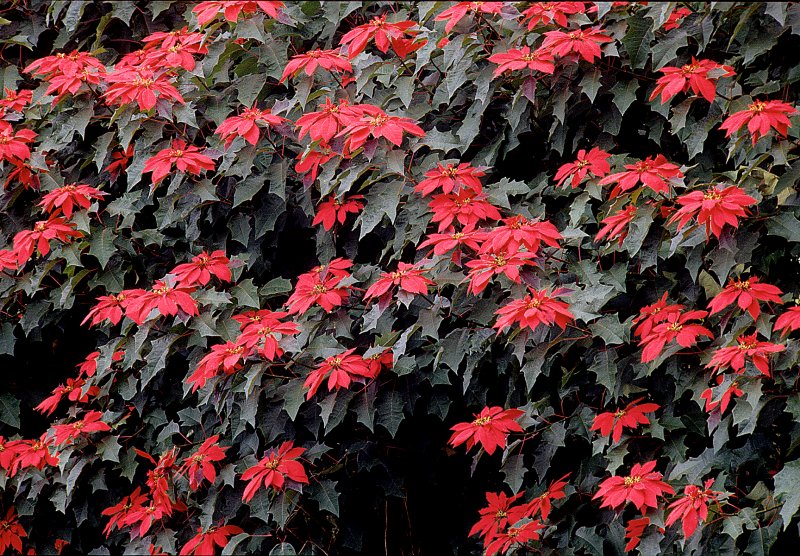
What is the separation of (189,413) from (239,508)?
1.13 ft

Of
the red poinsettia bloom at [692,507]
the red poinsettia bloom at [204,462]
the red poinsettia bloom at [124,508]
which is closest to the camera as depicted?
the red poinsettia bloom at [692,507]

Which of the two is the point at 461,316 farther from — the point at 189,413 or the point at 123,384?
the point at 123,384

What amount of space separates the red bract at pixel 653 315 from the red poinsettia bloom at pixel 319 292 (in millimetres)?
850

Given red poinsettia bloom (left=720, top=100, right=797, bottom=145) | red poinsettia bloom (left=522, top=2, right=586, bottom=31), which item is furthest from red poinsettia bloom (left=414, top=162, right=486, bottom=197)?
red poinsettia bloom (left=720, top=100, right=797, bottom=145)

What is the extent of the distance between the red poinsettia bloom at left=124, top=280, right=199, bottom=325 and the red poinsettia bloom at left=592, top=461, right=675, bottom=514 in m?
1.26

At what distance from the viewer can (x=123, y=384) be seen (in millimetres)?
3223

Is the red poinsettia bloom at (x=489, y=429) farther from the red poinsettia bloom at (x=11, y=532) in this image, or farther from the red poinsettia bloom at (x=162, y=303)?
the red poinsettia bloom at (x=11, y=532)

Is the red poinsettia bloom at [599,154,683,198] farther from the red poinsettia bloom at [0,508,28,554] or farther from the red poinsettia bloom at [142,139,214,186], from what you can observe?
the red poinsettia bloom at [0,508,28,554]

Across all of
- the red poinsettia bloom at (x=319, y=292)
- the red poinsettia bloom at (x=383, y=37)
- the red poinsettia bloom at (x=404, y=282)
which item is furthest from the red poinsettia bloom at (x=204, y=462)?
the red poinsettia bloom at (x=383, y=37)

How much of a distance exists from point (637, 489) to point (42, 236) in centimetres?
198

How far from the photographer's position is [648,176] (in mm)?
2609

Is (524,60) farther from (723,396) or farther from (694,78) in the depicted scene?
(723,396)

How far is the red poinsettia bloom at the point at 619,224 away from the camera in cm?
268

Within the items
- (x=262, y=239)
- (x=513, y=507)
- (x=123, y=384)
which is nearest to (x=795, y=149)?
(x=513, y=507)
